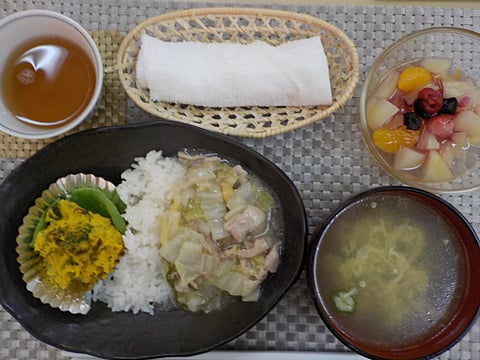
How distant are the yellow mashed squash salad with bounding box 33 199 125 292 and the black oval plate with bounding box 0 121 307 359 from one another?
98mm

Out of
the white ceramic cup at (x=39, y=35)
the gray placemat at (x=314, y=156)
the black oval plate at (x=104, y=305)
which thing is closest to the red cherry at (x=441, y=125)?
the gray placemat at (x=314, y=156)

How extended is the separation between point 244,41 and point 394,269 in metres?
0.81

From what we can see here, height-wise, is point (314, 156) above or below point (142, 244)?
above

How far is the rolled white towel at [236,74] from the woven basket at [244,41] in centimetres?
4

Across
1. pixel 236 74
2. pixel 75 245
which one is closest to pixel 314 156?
pixel 236 74

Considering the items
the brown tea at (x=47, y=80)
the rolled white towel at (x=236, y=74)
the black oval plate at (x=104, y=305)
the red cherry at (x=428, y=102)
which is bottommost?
the black oval plate at (x=104, y=305)

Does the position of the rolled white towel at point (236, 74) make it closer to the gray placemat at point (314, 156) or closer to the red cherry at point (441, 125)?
the gray placemat at point (314, 156)

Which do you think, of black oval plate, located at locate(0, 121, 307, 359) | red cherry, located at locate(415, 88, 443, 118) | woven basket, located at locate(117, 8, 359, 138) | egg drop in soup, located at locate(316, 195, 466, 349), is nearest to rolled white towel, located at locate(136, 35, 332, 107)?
woven basket, located at locate(117, 8, 359, 138)

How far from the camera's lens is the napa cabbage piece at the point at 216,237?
4.39 feet

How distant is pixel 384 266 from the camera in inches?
52.4

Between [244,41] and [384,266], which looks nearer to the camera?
[384,266]

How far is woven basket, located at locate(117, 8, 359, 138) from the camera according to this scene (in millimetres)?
1435

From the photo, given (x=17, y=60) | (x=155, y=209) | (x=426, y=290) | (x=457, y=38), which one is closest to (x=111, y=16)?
(x=17, y=60)

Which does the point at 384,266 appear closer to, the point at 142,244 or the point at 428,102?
the point at 428,102
